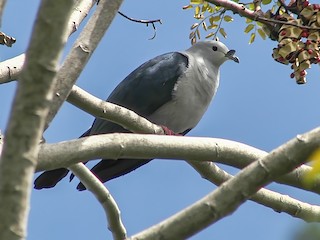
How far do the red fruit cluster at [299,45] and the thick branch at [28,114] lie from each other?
1.84 m

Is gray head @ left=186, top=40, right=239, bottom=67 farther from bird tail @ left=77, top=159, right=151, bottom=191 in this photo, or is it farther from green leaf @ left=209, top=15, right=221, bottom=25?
bird tail @ left=77, top=159, right=151, bottom=191

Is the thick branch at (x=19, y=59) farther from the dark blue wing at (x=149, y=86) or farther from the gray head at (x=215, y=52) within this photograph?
the gray head at (x=215, y=52)

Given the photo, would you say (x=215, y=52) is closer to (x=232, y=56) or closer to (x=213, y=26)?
(x=232, y=56)

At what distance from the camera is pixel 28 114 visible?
4.84 feet

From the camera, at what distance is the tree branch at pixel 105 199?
293 cm

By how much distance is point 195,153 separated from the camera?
8.21ft

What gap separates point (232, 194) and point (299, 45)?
1.67m

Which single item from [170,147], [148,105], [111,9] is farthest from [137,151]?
[148,105]

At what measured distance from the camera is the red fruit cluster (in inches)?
125

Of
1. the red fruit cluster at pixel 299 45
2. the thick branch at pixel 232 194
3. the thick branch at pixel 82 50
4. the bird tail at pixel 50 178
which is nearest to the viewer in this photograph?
the thick branch at pixel 232 194

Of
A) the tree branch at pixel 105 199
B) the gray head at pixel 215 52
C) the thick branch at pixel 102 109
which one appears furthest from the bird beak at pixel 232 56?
the tree branch at pixel 105 199

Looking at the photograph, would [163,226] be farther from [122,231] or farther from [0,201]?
[122,231]

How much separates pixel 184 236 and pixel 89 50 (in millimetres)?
1114

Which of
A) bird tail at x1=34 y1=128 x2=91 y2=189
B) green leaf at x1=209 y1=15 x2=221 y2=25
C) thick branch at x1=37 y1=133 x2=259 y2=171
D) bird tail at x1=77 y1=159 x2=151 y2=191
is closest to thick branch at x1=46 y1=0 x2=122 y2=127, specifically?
thick branch at x1=37 y1=133 x2=259 y2=171
